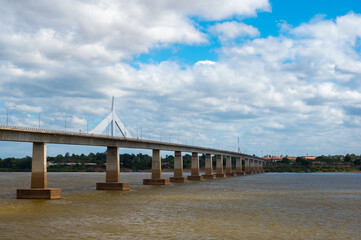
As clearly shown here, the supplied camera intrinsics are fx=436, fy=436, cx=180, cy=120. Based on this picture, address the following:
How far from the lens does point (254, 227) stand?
32.4 meters

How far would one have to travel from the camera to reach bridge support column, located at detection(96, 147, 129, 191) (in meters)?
74.6

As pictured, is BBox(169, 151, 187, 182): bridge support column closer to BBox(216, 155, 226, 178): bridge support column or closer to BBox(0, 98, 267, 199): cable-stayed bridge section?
BBox(0, 98, 267, 199): cable-stayed bridge section

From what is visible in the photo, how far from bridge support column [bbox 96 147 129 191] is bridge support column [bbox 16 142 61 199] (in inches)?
775

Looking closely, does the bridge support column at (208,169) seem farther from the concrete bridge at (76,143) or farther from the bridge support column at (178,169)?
the bridge support column at (178,169)

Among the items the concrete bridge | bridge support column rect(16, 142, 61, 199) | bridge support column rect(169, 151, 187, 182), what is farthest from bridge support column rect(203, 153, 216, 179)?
bridge support column rect(16, 142, 61, 199)

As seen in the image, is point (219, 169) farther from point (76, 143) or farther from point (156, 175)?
point (76, 143)

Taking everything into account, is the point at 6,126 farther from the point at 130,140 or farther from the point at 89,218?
the point at 130,140

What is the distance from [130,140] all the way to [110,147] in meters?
7.26

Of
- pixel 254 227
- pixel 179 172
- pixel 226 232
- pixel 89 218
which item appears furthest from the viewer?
pixel 179 172

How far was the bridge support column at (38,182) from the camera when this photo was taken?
53.7m

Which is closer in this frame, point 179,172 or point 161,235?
point 161,235

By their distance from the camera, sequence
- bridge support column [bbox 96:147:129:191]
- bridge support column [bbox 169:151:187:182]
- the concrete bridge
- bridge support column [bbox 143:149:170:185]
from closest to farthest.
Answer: the concrete bridge, bridge support column [bbox 96:147:129:191], bridge support column [bbox 143:149:170:185], bridge support column [bbox 169:151:187:182]

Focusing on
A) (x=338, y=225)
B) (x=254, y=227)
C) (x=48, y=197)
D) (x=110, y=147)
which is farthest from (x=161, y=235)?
(x=110, y=147)

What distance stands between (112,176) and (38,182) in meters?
22.0
